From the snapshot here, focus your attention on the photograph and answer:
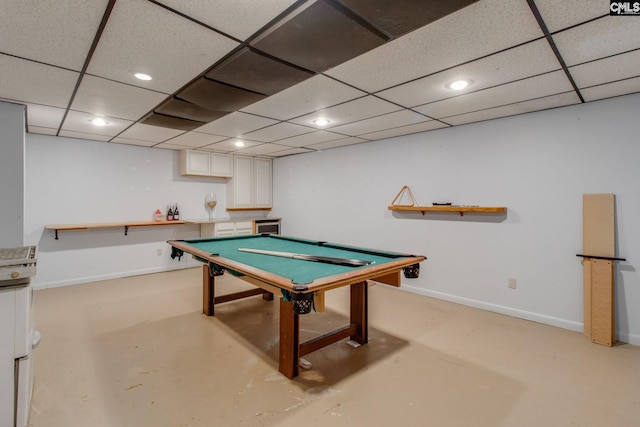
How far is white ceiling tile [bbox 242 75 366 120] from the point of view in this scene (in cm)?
241

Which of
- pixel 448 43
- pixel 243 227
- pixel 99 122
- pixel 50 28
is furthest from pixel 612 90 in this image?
pixel 243 227

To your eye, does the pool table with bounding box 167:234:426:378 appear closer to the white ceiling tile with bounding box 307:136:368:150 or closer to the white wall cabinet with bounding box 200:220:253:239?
the white ceiling tile with bounding box 307:136:368:150

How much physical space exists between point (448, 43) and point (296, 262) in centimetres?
198

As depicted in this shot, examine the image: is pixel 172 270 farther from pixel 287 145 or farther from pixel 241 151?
pixel 287 145

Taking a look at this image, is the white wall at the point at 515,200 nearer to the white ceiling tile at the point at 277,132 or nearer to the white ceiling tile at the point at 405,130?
the white ceiling tile at the point at 405,130

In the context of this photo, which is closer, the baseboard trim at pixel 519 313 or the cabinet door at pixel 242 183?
the baseboard trim at pixel 519 313

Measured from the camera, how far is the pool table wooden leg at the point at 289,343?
7.45ft

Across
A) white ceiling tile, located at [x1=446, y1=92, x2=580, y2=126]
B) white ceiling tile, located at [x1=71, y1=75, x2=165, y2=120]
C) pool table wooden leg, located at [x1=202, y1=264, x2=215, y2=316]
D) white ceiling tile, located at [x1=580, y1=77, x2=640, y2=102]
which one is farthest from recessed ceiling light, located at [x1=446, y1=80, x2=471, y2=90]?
pool table wooden leg, located at [x1=202, y1=264, x2=215, y2=316]

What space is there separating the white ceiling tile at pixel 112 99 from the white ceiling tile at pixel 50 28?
38cm

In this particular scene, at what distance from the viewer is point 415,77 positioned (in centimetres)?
227

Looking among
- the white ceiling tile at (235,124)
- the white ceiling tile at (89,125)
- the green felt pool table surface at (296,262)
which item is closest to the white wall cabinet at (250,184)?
the white ceiling tile at (235,124)

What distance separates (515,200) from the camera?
11.1 feet

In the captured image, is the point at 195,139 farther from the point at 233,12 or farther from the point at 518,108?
the point at 518,108

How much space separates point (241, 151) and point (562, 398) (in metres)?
5.43
